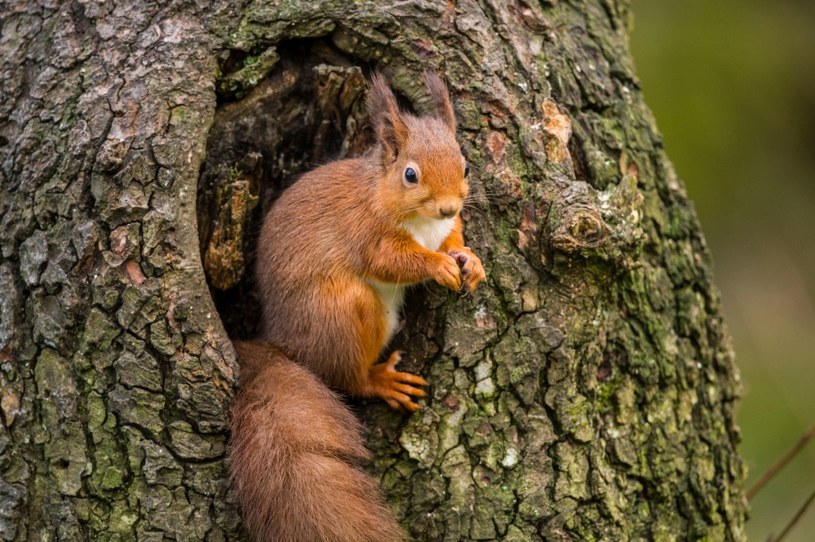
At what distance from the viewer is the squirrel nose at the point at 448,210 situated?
8.93 ft

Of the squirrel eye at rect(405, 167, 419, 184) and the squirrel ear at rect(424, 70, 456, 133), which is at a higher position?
the squirrel ear at rect(424, 70, 456, 133)

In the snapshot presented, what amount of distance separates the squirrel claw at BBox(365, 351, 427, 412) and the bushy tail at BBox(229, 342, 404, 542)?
133mm

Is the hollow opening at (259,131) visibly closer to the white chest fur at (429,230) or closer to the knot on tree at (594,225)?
the white chest fur at (429,230)

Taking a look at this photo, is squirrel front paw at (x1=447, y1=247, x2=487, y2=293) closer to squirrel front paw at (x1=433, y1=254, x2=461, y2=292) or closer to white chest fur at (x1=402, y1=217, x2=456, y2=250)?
squirrel front paw at (x1=433, y1=254, x2=461, y2=292)

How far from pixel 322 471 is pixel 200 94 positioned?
1.18 meters

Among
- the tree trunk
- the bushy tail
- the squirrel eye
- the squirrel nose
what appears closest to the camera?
the bushy tail

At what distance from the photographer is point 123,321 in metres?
2.62

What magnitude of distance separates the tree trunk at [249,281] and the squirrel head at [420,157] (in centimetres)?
12

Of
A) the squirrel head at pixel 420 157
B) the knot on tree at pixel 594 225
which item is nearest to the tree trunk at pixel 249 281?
the knot on tree at pixel 594 225

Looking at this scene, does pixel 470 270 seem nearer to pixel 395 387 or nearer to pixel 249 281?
pixel 395 387

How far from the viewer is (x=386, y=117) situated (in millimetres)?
2871

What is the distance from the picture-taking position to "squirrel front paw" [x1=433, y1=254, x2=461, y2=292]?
276cm

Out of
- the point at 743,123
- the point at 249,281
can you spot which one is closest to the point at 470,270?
the point at 249,281

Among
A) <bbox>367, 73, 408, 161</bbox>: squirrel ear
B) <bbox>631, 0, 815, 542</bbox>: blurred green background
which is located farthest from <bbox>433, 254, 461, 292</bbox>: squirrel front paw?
<bbox>631, 0, 815, 542</bbox>: blurred green background
